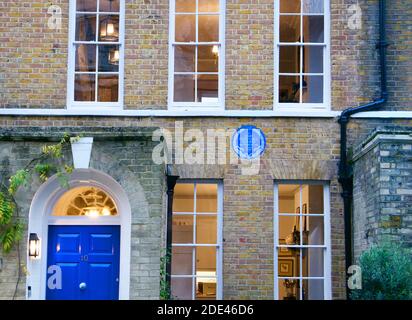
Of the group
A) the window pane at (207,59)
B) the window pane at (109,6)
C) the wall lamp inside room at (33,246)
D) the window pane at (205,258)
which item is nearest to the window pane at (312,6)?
the window pane at (207,59)

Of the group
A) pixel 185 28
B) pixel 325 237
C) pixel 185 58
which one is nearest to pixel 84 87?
pixel 185 58

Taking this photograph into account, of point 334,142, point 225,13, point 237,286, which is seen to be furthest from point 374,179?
point 225,13

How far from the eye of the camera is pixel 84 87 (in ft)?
42.2

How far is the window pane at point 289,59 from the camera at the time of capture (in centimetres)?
1283

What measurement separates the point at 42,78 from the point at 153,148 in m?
2.74

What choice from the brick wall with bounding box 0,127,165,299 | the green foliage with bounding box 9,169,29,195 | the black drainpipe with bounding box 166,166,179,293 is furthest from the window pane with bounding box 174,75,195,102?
the green foliage with bounding box 9,169,29,195

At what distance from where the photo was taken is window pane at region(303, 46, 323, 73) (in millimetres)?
12867

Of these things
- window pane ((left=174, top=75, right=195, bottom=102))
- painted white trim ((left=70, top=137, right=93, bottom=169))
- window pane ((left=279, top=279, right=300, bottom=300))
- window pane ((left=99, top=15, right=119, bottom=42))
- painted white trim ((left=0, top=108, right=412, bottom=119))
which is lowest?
window pane ((left=279, top=279, right=300, bottom=300))

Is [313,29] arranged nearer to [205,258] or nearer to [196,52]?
[196,52]

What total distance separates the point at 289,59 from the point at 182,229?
315 cm

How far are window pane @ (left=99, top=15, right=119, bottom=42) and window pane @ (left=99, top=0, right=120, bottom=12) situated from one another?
110mm

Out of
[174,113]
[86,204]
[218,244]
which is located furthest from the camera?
[174,113]

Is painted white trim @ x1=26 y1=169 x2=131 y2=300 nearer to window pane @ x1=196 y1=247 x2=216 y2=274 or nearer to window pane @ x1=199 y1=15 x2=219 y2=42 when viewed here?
window pane @ x1=196 y1=247 x2=216 y2=274

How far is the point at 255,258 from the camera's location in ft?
40.1
